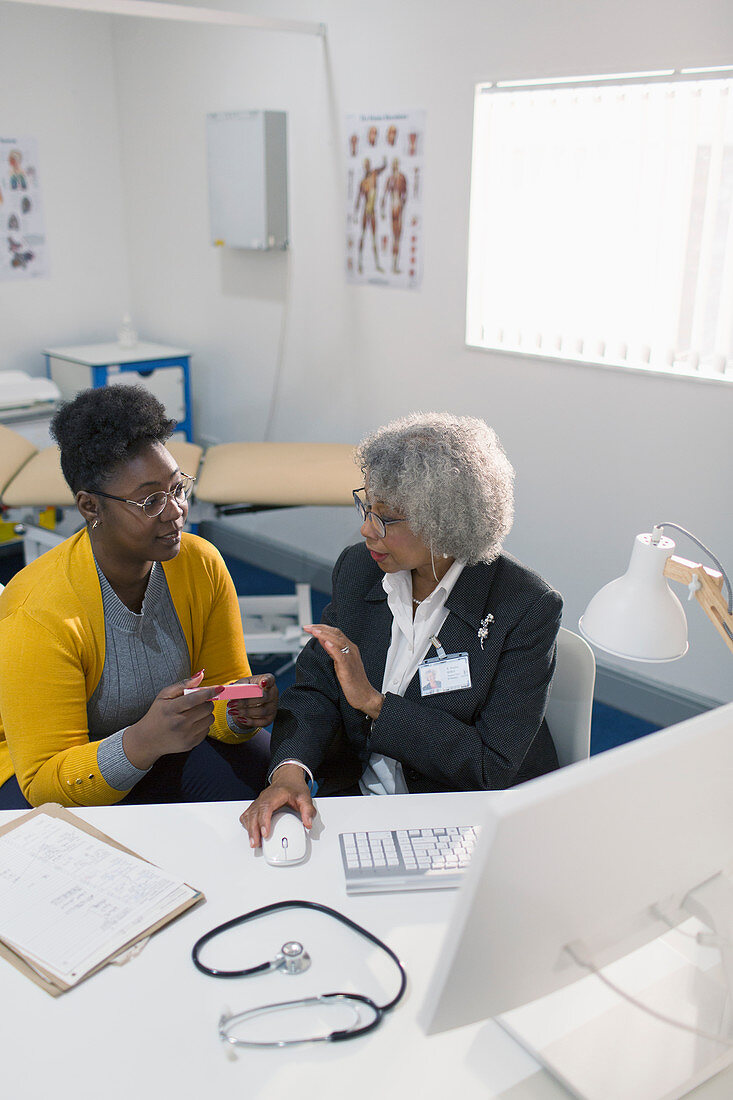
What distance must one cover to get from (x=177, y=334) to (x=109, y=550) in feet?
10.8

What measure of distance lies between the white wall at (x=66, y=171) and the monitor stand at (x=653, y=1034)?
4.33 metres

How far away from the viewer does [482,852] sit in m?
0.79

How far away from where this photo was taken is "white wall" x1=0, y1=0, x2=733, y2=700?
9.78 ft

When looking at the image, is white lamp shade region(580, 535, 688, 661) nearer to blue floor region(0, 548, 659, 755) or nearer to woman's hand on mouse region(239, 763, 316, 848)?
woman's hand on mouse region(239, 763, 316, 848)

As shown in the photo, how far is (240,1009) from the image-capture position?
1116mm

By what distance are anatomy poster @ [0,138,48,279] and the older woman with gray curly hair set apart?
3.34m

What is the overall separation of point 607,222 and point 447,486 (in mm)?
1739

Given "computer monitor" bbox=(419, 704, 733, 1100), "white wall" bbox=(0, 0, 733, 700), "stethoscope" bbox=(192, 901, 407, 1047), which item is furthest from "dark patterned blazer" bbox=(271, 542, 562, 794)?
"white wall" bbox=(0, 0, 733, 700)

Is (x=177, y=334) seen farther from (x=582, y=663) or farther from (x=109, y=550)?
(x=582, y=663)

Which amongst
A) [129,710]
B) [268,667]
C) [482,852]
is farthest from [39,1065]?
[268,667]

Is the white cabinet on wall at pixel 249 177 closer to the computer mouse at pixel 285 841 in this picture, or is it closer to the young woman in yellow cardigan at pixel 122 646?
the young woman in yellow cardigan at pixel 122 646

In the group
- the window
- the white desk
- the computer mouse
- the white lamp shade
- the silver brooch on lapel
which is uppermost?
the window

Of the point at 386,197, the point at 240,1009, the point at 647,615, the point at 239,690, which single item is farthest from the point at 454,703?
the point at 386,197

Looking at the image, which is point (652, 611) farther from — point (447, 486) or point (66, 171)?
point (66, 171)
